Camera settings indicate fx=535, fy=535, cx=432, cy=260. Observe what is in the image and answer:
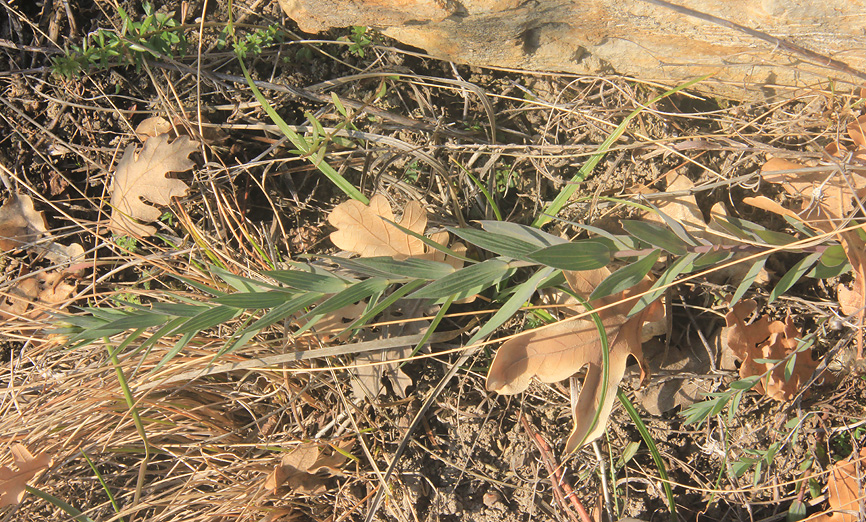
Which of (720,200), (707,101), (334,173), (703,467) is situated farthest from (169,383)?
(707,101)

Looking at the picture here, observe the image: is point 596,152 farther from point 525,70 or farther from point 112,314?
point 112,314

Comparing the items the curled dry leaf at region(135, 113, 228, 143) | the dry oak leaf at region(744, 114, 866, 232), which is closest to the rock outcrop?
the dry oak leaf at region(744, 114, 866, 232)

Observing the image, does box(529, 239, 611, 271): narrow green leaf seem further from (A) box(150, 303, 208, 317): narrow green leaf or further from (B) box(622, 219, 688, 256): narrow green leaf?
(A) box(150, 303, 208, 317): narrow green leaf

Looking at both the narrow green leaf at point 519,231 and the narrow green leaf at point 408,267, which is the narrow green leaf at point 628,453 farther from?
the narrow green leaf at point 408,267

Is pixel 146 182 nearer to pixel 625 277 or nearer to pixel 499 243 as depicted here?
pixel 499 243

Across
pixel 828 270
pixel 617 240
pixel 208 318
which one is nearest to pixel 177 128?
pixel 208 318
